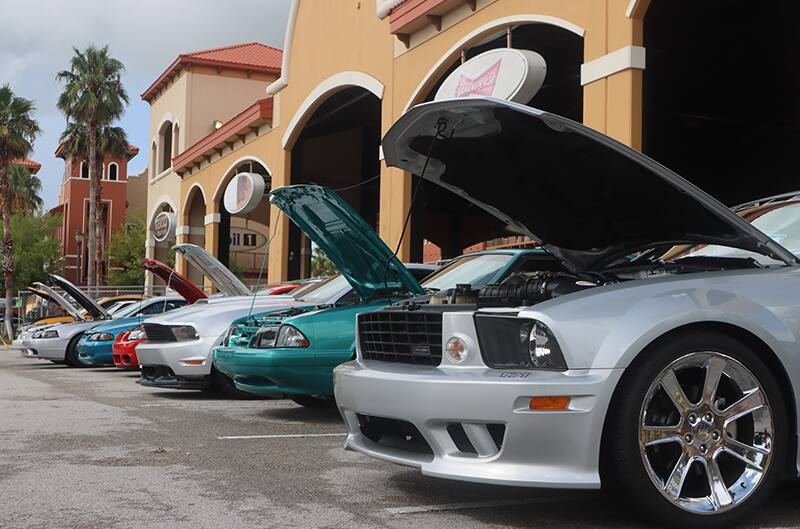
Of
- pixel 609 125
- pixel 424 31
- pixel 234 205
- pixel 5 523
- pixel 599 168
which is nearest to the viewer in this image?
pixel 5 523

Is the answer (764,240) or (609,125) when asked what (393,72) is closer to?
(609,125)

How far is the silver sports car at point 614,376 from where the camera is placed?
379cm

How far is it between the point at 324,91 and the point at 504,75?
848 cm

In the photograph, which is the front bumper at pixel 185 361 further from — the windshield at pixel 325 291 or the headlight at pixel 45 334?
the headlight at pixel 45 334

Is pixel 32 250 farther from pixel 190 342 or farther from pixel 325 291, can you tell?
pixel 325 291

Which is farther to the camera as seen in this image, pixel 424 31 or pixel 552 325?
pixel 424 31

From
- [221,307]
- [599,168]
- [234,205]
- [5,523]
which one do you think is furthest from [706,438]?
[234,205]

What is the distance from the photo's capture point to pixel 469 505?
445 centimetres

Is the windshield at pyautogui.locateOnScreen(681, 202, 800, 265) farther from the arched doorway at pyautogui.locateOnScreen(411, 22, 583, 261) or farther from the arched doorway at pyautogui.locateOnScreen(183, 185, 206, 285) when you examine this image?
the arched doorway at pyautogui.locateOnScreen(183, 185, 206, 285)

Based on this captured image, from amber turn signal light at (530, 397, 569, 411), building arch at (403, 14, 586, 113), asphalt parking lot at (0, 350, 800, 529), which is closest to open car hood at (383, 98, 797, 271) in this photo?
amber turn signal light at (530, 397, 569, 411)

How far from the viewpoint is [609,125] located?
41.0ft

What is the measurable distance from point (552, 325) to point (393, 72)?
49.1ft

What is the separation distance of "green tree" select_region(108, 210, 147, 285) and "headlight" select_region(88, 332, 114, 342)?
35.4m

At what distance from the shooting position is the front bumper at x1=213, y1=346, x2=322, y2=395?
748cm
